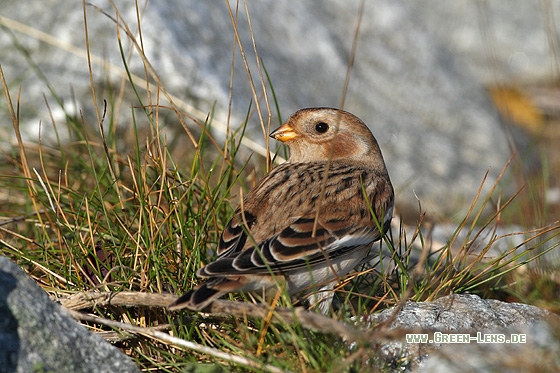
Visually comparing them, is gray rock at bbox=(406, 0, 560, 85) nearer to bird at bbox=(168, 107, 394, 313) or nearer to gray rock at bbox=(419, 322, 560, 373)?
bird at bbox=(168, 107, 394, 313)

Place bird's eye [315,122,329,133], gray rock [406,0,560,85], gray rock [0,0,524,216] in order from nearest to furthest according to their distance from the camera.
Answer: bird's eye [315,122,329,133] < gray rock [0,0,524,216] < gray rock [406,0,560,85]

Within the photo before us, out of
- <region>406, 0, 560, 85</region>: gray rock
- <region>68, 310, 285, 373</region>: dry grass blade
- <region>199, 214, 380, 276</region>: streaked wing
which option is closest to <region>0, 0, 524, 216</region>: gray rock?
<region>406, 0, 560, 85</region>: gray rock

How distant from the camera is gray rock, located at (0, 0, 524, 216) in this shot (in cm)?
500

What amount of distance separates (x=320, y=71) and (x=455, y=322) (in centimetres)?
352

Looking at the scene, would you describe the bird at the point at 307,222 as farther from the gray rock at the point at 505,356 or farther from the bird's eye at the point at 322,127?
the gray rock at the point at 505,356

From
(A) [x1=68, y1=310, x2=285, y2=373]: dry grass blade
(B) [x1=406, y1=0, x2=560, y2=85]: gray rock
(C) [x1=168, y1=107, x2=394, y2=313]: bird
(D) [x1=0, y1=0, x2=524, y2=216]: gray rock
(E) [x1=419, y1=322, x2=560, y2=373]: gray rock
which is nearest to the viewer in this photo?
(E) [x1=419, y1=322, x2=560, y2=373]: gray rock

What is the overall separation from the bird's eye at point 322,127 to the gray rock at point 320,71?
85cm

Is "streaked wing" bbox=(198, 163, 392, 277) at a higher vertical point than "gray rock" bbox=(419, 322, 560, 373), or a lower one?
higher

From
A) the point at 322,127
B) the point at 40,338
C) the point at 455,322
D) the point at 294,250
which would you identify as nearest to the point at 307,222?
the point at 294,250

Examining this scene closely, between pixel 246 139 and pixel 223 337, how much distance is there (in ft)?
6.31

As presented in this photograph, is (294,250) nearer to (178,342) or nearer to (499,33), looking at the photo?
(178,342)

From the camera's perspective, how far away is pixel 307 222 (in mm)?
3037

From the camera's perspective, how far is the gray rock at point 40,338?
89.1 inches

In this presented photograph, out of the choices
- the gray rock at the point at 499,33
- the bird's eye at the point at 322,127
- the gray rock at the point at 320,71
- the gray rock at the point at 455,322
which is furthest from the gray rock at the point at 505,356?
the gray rock at the point at 499,33
